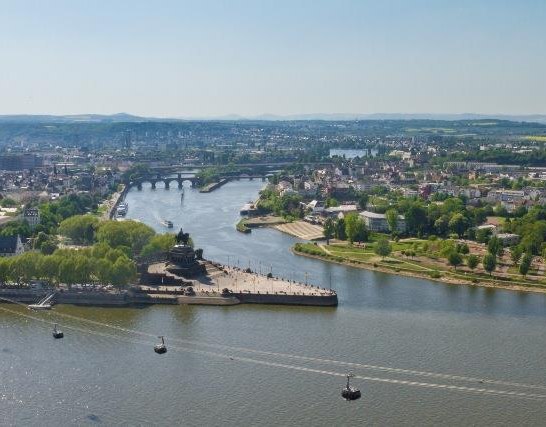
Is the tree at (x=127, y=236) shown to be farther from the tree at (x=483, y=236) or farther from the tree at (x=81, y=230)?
the tree at (x=483, y=236)

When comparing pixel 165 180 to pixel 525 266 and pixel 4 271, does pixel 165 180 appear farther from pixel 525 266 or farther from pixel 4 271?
pixel 525 266

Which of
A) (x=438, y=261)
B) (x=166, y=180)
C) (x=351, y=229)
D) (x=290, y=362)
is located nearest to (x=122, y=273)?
(x=290, y=362)

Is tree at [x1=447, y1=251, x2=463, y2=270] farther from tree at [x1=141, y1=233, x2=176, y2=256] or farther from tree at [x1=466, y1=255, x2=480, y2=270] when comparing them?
tree at [x1=141, y1=233, x2=176, y2=256]

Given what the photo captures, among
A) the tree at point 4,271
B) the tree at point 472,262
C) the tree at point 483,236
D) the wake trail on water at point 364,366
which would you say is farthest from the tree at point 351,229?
the wake trail on water at point 364,366

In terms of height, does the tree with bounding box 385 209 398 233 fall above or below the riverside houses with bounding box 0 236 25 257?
below

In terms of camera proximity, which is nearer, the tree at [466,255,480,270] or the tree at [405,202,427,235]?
the tree at [466,255,480,270]

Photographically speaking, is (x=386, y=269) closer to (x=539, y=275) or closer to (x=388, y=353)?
(x=539, y=275)

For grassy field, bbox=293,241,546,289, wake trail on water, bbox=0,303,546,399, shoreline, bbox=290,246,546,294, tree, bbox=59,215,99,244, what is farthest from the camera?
tree, bbox=59,215,99,244

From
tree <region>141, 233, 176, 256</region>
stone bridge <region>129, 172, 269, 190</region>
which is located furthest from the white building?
stone bridge <region>129, 172, 269, 190</region>
